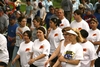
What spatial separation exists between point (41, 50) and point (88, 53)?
102cm

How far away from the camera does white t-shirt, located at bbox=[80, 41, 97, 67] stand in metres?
6.46

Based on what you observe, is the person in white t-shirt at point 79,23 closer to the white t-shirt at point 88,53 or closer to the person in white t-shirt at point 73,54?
the white t-shirt at point 88,53

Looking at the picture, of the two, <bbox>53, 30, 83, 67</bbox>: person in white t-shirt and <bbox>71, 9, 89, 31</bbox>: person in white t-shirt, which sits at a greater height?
<bbox>53, 30, 83, 67</bbox>: person in white t-shirt

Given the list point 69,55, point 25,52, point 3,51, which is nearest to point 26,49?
point 25,52

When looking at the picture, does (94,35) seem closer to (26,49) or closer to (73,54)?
A: (26,49)

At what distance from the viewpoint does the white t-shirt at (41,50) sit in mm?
6551

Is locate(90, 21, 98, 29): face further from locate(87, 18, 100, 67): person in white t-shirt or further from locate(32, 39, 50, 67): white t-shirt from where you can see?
locate(32, 39, 50, 67): white t-shirt

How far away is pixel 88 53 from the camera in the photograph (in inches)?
258

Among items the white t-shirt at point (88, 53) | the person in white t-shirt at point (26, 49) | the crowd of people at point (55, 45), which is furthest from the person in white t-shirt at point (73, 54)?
the person in white t-shirt at point (26, 49)

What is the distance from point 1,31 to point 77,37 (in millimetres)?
4917

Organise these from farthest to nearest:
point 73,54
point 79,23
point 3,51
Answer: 1. point 79,23
2. point 3,51
3. point 73,54

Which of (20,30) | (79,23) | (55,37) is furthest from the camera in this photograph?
(20,30)

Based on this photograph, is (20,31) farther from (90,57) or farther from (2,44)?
(90,57)

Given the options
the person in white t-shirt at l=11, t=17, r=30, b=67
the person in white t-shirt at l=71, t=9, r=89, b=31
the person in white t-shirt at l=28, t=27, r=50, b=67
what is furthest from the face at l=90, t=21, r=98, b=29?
the person in white t-shirt at l=11, t=17, r=30, b=67
